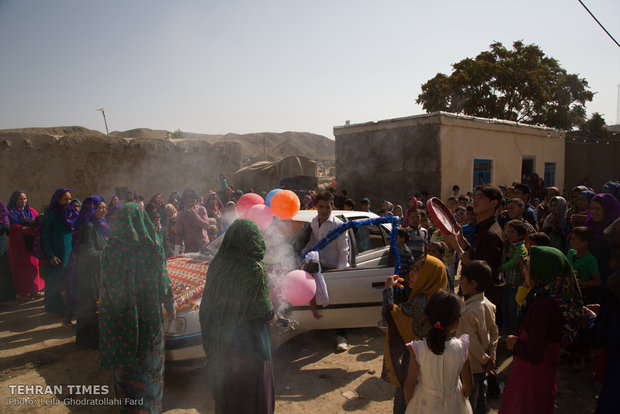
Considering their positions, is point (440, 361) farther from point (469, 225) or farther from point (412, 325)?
point (469, 225)

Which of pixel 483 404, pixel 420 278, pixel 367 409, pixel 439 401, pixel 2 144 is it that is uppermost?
pixel 2 144

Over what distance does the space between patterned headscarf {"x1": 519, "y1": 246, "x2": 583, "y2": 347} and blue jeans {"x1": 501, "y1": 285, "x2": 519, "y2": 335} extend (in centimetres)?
168

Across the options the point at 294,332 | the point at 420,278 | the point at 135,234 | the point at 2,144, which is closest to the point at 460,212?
the point at 294,332

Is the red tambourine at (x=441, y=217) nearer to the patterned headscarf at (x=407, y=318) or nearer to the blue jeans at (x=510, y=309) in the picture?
the patterned headscarf at (x=407, y=318)

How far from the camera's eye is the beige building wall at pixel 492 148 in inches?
503

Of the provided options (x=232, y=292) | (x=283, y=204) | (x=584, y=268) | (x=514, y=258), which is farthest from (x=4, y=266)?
(x=584, y=268)

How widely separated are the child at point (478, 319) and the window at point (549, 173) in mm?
18872

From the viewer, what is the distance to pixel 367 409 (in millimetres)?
3590

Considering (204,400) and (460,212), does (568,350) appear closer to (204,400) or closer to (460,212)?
(460,212)

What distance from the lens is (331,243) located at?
4684 mm

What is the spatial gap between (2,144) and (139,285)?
1210 cm

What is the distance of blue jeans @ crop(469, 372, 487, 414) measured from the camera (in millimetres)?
2859

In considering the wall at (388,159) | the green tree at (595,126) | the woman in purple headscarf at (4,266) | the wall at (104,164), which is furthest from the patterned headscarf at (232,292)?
the green tree at (595,126)

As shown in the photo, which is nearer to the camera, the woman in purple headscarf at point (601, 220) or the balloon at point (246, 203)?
the woman in purple headscarf at point (601, 220)
